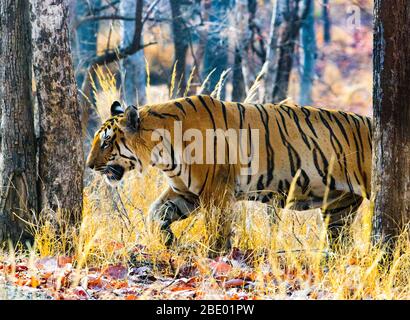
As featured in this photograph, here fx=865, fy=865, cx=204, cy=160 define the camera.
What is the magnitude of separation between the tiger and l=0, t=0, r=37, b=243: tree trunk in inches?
23.5

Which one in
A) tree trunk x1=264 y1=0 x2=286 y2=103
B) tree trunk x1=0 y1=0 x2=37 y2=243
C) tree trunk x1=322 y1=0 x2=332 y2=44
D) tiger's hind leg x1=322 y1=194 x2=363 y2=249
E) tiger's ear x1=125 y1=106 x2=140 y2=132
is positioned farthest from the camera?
tree trunk x1=322 y1=0 x2=332 y2=44

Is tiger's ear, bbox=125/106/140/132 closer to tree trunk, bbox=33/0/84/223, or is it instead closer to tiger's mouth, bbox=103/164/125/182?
tiger's mouth, bbox=103/164/125/182

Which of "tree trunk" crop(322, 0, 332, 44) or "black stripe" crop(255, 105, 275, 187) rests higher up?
"tree trunk" crop(322, 0, 332, 44)

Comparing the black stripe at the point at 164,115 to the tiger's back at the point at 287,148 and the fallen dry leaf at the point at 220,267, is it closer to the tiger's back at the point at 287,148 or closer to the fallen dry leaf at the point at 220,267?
the tiger's back at the point at 287,148

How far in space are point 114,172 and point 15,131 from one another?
0.90 m

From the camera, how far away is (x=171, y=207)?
710 centimetres

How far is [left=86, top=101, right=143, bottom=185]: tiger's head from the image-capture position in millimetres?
6918

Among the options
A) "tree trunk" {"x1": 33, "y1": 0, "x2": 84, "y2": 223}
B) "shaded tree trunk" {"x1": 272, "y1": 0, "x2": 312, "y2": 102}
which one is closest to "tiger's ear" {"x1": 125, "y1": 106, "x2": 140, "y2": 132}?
"tree trunk" {"x1": 33, "y1": 0, "x2": 84, "y2": 223}

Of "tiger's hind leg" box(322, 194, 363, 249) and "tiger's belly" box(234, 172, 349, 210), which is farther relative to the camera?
"tiger's hind leg" box(322, 194, 363, 249)

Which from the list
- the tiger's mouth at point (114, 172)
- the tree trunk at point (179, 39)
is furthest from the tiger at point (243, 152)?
the tree trunk at point (179, 39)

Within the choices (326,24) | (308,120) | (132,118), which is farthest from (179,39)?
(326,24)

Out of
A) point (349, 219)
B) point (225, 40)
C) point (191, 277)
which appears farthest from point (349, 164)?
point (225, 40)

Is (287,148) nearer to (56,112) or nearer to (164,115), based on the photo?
(164,115)

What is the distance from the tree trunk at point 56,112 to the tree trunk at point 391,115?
87.9 inches
